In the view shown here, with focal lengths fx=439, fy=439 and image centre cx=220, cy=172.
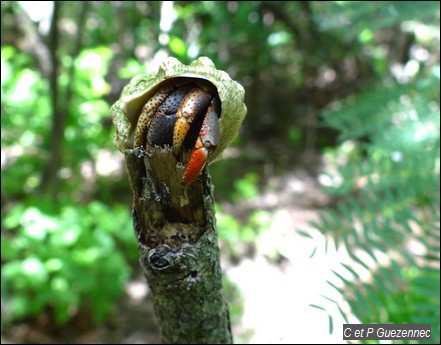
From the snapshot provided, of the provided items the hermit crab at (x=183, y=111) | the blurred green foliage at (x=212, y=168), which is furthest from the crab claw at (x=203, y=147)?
the blurred green foliage at (x=212, y=168)

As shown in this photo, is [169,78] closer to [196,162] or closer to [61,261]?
[196,162]

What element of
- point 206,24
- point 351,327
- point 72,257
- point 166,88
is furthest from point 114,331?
point 166,88

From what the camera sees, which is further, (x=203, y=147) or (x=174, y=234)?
(x=174, y=234)

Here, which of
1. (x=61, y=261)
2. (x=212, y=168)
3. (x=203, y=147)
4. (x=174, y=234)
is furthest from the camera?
(x=212, y=168)

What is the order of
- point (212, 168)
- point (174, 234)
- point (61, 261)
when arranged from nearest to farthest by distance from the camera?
point (174, 234) < point (61, 261) < point (212, 168)

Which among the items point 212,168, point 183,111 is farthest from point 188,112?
point 212,168

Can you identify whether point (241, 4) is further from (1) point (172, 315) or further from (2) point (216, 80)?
(1) point (172, 315)

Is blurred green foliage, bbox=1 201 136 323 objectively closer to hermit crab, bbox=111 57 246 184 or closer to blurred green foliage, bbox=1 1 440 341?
blurred green foliage, bbox=1 1 440 341

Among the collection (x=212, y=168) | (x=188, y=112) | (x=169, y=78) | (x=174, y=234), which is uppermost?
(x=212, y=168)

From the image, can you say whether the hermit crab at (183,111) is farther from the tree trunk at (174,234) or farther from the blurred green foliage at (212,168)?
the blurred green foliage at (212,168)
